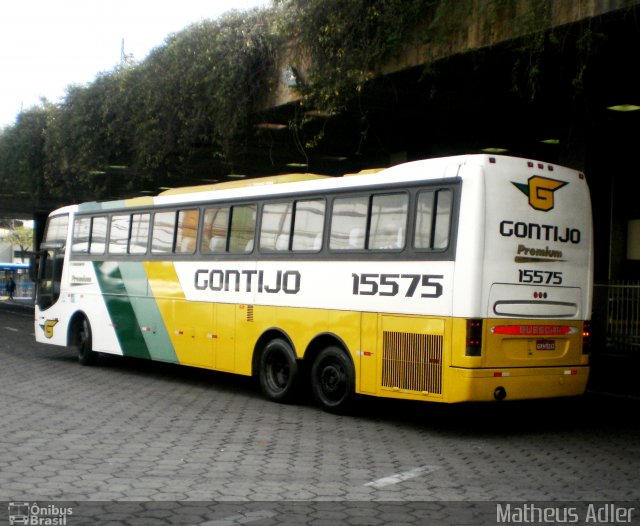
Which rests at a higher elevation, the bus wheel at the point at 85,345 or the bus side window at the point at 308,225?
the bus side window at the point at 308,225

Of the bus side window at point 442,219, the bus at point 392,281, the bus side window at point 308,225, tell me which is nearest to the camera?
the bus at point 392,281

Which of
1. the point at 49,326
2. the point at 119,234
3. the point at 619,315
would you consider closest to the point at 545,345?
the point at 619,315

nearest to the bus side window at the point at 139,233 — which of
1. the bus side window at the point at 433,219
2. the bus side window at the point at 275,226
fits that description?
the bus side window at the point at 275,226

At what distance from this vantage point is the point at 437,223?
10.6 metres

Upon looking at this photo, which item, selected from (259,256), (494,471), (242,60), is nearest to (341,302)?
(259,256)

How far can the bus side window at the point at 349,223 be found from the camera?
459 inches

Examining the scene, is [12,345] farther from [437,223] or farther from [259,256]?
[437,223]

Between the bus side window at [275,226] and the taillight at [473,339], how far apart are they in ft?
11.6

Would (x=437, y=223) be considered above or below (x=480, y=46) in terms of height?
below

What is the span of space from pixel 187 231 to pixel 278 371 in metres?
3.18

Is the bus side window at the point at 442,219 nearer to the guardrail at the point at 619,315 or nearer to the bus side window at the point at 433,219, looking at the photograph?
the bus side window at the point at 433,219

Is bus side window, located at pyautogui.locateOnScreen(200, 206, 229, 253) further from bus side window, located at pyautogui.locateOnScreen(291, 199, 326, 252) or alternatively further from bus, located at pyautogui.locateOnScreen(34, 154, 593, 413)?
bus side window, located at pyautogui.locateOnScreen(291, 199, 326, 252)

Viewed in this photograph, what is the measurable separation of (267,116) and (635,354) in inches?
331

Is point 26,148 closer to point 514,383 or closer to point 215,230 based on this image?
point 215,230
